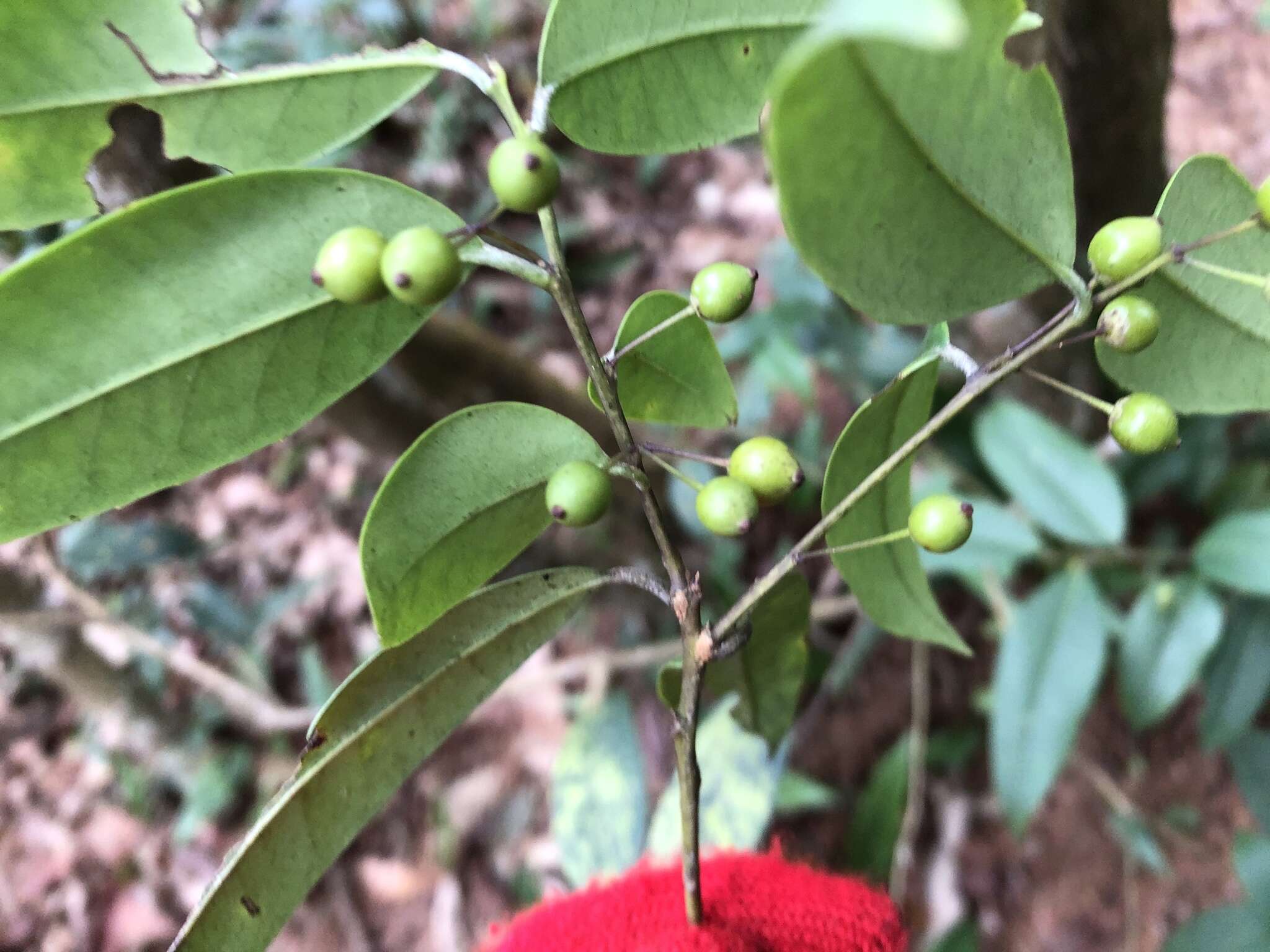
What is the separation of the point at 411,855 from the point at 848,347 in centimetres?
114

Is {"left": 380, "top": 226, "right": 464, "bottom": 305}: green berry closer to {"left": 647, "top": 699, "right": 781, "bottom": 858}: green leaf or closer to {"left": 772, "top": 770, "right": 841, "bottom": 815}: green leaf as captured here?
{"left": 647, "top": 699, "right": 781, "bottom": 858}: green leaf

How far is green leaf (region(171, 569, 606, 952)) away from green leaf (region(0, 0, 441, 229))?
257mm

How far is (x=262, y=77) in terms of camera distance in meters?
0.39

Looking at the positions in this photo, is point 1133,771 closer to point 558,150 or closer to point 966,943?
point 966,943

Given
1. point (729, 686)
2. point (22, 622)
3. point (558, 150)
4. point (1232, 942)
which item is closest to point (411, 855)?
point (22, 622)

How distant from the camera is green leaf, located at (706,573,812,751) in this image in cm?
57

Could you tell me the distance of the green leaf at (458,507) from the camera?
1.38ft

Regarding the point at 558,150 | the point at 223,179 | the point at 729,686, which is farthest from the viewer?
the point at 558,150

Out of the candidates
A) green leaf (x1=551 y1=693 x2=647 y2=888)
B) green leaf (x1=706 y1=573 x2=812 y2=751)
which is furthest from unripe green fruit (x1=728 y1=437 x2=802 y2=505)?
green leaf (x1=551 y1=693 x2=647 y2=888)

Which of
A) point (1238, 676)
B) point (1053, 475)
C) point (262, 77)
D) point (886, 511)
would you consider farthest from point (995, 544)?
point (262, 77)

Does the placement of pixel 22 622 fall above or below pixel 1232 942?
above

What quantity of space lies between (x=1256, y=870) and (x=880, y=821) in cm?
44

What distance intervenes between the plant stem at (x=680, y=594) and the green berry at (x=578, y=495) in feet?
0.07

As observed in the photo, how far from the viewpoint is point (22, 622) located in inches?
43.3
